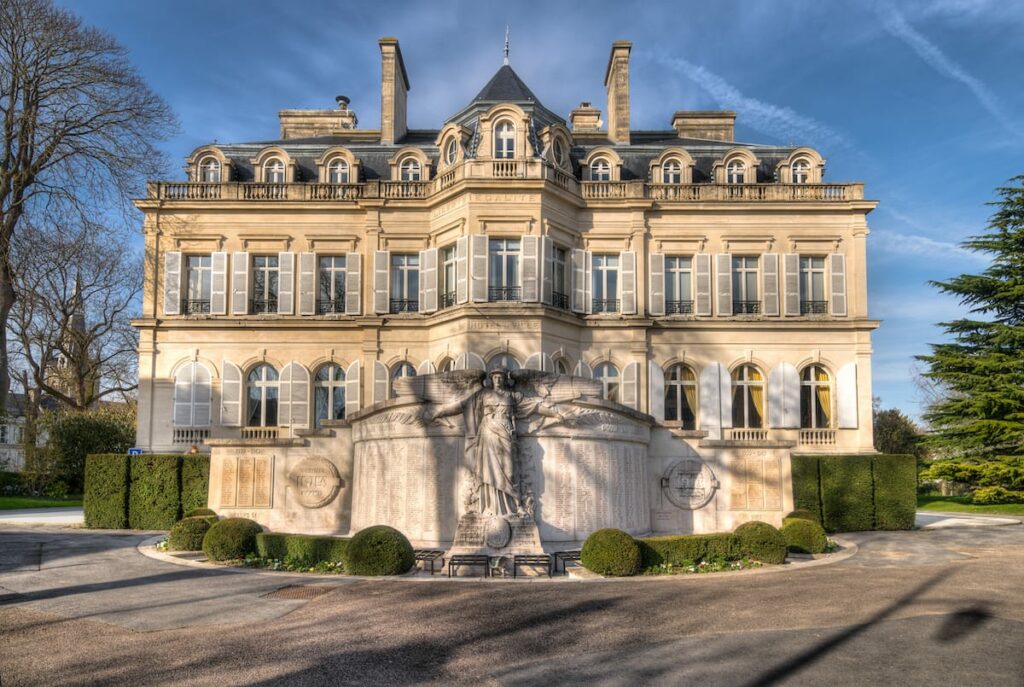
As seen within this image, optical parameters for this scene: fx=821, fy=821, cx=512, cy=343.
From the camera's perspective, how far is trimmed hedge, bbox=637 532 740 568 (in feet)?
47.5

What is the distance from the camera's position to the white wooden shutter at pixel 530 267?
27719mm

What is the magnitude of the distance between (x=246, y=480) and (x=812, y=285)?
22.0 m

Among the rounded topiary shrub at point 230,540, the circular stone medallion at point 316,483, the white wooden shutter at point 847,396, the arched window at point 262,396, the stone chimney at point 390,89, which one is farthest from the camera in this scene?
the stone chimney at point 390,89

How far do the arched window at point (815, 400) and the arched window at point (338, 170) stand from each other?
18816mm

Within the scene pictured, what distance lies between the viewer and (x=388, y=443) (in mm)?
16703

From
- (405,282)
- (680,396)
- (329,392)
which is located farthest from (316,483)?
(680,396)

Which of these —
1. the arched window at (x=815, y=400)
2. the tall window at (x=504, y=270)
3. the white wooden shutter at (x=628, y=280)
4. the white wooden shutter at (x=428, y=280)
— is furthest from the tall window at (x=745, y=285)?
the white wooden shutter at (x=428, y=280)

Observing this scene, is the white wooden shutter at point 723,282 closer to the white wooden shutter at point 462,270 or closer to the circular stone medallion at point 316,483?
the white wooden shutter at point 462,270

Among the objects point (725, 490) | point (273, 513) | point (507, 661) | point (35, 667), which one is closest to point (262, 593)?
point (35, 667)

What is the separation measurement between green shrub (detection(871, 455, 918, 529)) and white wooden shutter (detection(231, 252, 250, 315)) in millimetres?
21922

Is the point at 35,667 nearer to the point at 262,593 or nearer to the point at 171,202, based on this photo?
the point at 262,593

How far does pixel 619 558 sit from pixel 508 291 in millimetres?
15591

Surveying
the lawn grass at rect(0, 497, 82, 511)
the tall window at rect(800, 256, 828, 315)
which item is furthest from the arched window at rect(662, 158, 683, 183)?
the lawn grass at rect(0, 497, 82, 511)

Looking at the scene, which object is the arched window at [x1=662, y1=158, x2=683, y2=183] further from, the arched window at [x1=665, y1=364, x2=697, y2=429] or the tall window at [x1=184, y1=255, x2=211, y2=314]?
the tall window at [x1=184, y1=255, x2=211, y2=314]
